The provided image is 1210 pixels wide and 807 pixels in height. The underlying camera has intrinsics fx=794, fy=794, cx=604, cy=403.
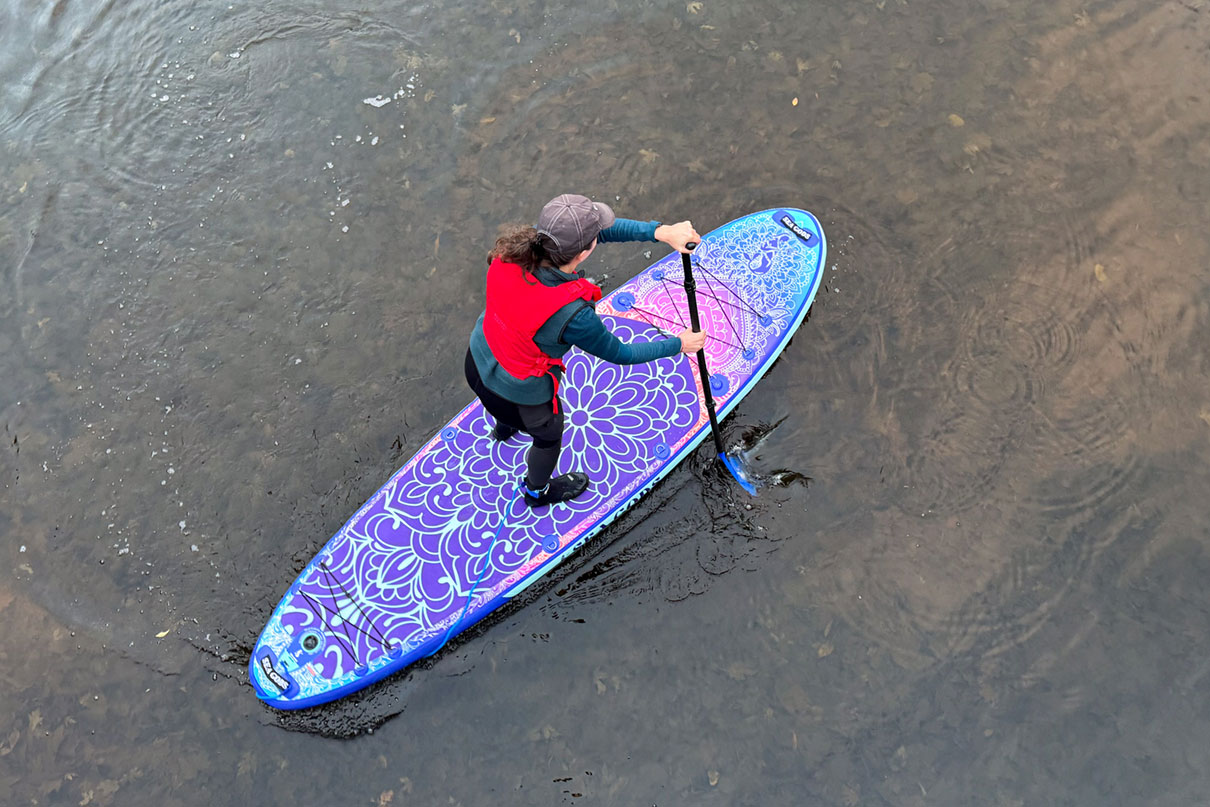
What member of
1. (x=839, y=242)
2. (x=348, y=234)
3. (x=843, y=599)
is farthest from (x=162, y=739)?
(x=839, y=242)

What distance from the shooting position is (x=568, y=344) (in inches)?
151

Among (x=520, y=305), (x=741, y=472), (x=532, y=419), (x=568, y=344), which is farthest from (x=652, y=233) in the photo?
(x=741, y=472)

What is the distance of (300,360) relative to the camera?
614 cm

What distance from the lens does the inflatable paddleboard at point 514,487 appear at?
16.0ft

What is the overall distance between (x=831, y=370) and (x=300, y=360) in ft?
13.3

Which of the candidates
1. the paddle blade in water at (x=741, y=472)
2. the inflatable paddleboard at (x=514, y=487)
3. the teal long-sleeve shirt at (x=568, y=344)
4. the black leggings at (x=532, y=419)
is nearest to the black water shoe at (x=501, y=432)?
the inflatable paddleboard at (x=514, y=487)

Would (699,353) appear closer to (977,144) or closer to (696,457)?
(696,457)

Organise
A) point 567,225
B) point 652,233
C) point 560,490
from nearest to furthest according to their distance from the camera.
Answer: point 567,225, point 652,233, point 560,490

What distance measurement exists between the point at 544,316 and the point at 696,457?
7.73 ft

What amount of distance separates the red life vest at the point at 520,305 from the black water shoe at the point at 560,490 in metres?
1.39

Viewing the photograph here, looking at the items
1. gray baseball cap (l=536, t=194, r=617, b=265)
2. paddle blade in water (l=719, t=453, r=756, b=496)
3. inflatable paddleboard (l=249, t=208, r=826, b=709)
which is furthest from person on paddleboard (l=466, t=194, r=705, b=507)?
paddle blade in water (l=719, t=453, r=756, b=496)

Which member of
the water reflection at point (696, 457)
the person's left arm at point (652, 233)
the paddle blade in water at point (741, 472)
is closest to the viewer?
the person's left arm at point (652, 233)

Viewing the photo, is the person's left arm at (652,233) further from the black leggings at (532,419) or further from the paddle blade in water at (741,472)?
the paddle blade in water at (741,472)

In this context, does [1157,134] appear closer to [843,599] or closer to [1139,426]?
[1139,426]
